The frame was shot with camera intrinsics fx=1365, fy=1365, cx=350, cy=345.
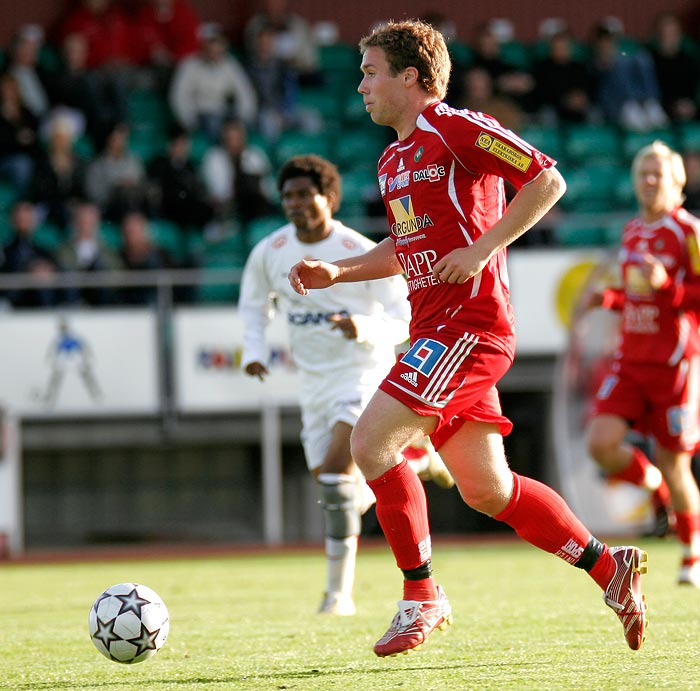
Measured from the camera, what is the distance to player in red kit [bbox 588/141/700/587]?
7781mm

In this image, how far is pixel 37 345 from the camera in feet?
41.8

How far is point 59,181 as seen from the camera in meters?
13.7

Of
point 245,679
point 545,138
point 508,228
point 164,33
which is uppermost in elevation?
point 164,33

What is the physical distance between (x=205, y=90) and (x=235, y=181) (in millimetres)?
1634

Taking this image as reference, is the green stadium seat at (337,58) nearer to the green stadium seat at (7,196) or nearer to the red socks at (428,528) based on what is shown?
the green stadium seat at (7,196)

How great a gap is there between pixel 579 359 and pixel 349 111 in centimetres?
449

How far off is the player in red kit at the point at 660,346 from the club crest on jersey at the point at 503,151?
346cm

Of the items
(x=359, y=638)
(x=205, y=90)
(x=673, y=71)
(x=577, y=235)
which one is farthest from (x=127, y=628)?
(x=673, y=71)

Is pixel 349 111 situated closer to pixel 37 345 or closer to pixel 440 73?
pixel 37 345

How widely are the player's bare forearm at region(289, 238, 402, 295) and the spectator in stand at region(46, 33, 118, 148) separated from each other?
400 inches

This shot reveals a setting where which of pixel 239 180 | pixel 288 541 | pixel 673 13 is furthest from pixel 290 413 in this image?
pixel 673 13

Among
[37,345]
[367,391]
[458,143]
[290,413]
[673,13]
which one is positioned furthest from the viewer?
[673,13]

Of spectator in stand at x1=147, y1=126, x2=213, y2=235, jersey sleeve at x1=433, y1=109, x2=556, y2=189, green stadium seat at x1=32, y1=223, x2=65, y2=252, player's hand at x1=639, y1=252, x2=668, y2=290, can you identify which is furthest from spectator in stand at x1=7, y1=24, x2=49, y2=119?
jersey sleeve at x1=433, y1=109, x2=556, y2=189

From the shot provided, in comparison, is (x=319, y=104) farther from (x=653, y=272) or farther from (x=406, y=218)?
(x=406, y=218)
